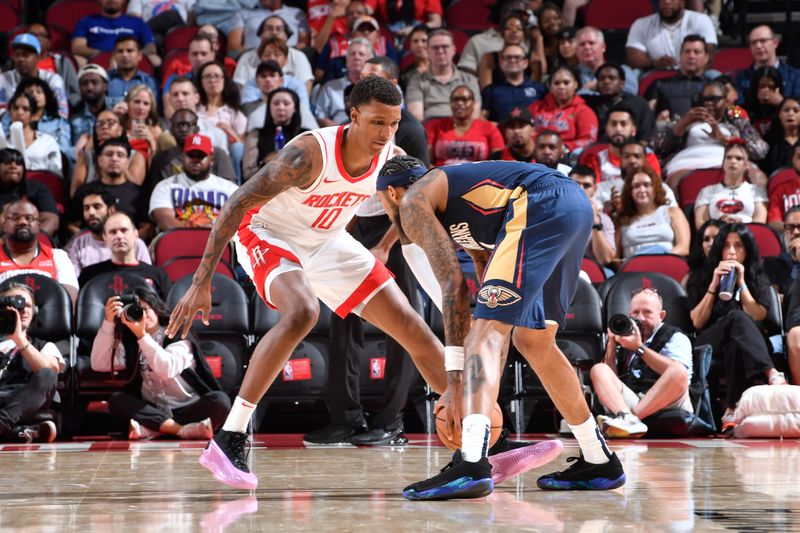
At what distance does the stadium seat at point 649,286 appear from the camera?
738 cm

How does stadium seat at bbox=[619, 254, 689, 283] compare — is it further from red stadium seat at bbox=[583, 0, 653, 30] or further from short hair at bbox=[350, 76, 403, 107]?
red stadium seat at bbox=[583, 0, 653, 30]

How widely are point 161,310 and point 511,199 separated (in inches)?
142

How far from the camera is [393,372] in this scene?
Result: 6336mm

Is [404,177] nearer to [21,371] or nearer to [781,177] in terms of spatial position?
[21,371]

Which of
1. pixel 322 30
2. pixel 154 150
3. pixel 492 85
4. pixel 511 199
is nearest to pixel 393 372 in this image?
pixel 511 199

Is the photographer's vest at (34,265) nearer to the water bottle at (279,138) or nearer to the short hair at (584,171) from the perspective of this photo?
the water bottle at (279,138)

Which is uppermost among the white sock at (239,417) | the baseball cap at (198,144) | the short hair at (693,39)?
the short hair at (693,39)

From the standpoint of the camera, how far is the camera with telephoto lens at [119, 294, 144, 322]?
257 inches

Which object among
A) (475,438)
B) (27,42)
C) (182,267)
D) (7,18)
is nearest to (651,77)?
(182,267)

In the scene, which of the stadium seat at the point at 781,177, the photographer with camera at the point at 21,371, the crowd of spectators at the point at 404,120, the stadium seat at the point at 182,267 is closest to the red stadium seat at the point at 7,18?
the crowd of spectators at the point at 404,120

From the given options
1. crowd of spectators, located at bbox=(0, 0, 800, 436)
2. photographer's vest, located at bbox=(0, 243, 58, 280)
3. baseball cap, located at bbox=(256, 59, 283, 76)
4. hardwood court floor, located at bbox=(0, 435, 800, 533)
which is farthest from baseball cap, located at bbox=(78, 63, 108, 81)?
hardwood court floor, located at bbox=(0, 435, 800, 533)

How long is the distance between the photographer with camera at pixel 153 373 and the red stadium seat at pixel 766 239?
13.4 ft

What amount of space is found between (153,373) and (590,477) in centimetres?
355

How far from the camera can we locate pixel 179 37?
11758 mm
